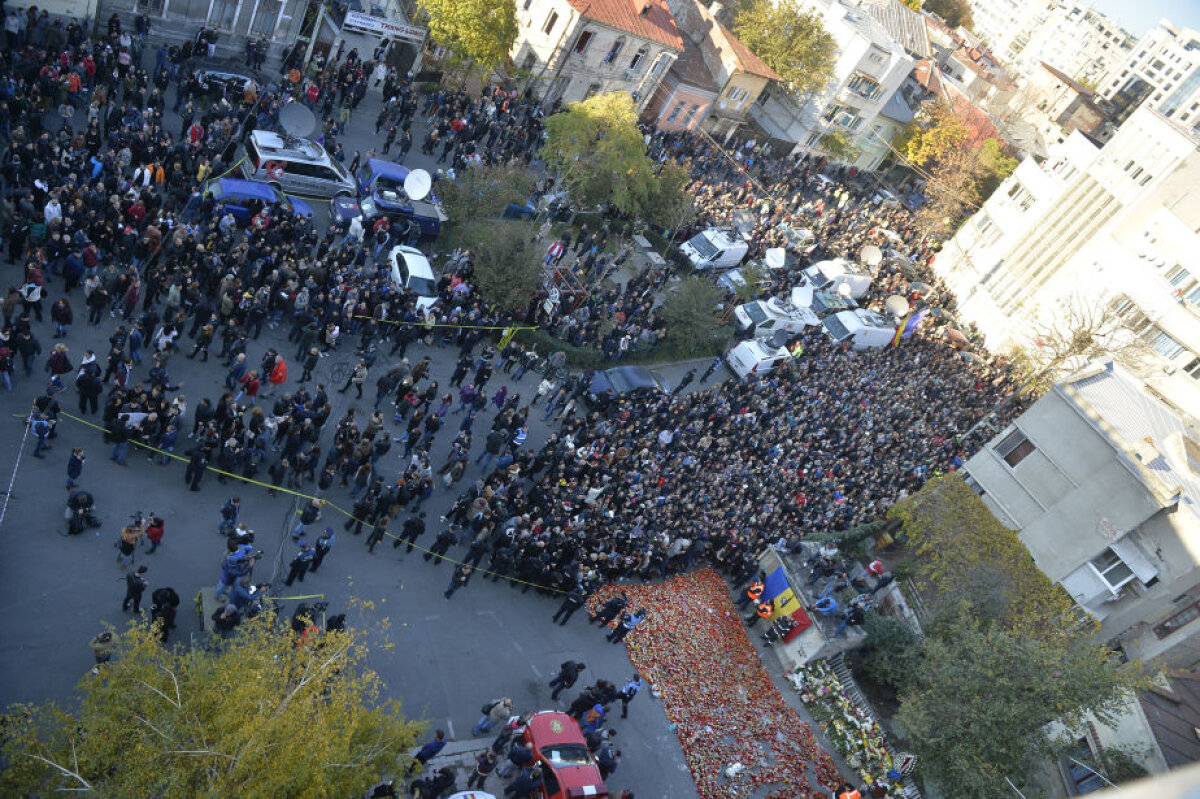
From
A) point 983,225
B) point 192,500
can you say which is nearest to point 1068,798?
point 192,500

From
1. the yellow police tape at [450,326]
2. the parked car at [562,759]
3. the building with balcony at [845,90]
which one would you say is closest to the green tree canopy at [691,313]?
the yellow police tape at [450,326]

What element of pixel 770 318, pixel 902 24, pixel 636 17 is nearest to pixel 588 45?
pixel 636 17

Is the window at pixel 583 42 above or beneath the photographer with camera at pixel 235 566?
above

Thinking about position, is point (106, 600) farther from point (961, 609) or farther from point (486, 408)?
point (961, 609)

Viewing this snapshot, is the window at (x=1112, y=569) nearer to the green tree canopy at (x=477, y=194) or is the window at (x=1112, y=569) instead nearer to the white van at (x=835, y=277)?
the white van at (x=835, y=277)

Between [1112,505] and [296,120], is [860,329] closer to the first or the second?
[1112,505]

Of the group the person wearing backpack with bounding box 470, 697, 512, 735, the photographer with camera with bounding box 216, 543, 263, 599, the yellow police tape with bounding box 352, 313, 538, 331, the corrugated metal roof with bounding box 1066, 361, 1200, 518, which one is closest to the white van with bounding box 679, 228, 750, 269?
the yellow police tape with bounding box 352, 313, 538, 331
